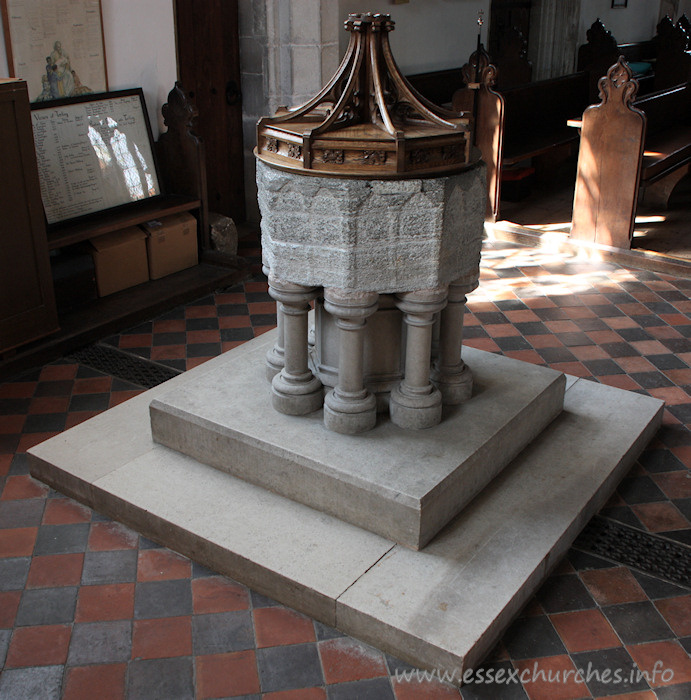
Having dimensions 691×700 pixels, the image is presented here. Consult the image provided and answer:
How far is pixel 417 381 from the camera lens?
3.13 metres

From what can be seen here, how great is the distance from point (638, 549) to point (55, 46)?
4024mm

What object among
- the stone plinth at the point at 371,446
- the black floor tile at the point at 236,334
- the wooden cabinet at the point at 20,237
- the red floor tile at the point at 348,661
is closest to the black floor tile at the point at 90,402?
the wooden cabinet at the point at 20,237

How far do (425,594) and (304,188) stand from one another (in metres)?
1.36

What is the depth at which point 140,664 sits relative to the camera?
247 cm

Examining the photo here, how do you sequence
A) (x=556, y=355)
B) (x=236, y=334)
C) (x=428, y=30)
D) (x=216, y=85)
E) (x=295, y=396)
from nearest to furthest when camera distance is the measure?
(x=295, y=396) → (x=556, y=355) → (x=236, y=334) → (x=216, y=85) → (x=428, y=30)

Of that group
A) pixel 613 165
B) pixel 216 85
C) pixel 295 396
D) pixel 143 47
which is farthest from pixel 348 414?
pixel 216 85

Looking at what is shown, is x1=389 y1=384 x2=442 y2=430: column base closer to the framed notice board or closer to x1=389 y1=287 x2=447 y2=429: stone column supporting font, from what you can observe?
x1=389 y1=287 x2=447 y2=429: stone column supporting font

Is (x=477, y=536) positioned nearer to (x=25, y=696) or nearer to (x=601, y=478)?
(x=601, y=478)

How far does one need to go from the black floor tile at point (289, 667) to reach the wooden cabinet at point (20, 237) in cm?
236

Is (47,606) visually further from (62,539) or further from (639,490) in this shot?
(639,490)

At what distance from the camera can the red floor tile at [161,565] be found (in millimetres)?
2838

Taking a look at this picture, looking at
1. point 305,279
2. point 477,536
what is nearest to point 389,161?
point 305,279

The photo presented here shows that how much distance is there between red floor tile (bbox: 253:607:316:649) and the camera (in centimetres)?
257

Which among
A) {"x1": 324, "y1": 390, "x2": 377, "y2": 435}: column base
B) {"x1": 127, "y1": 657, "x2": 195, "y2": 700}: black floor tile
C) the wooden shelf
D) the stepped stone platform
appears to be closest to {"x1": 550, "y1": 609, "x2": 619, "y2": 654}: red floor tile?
the stepped stone platform
